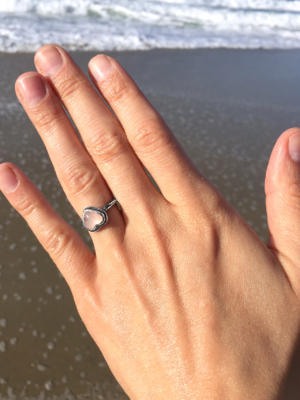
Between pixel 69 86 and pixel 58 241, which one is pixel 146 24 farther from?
pixel 58 241

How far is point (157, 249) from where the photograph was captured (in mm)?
1155

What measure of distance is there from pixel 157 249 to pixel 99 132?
447 millimetres

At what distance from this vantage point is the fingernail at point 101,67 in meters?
1.17

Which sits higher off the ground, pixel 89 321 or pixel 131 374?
pixel 89 321

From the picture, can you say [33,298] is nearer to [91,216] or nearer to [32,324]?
[32,324]

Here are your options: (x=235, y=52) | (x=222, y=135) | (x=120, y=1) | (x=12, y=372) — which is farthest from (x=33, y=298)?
(x=120, y=1)

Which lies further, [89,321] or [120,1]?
[120,1]

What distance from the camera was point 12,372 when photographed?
1354 millimetres

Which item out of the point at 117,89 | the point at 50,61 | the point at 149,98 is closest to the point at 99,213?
the point at 117,89

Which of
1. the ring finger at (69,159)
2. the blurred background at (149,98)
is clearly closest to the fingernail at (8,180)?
the ring finger at (69,159)

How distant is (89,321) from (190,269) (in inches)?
14.8

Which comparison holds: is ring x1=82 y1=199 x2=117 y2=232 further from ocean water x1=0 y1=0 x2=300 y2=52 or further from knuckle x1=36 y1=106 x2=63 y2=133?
ocean water x1=0 y1=0 x2=300 y2=52

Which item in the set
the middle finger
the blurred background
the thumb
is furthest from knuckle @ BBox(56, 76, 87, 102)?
the blurred background

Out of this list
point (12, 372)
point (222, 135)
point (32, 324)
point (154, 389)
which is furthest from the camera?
point (222, 135)
